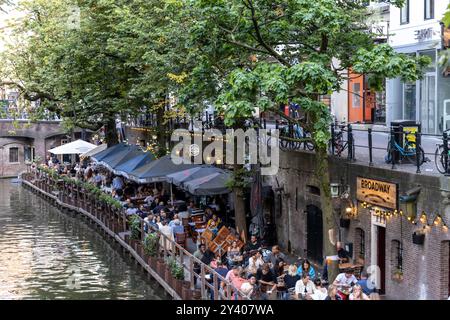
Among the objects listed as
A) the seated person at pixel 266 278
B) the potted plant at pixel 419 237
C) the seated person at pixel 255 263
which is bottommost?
the seated person at pixel 266 278

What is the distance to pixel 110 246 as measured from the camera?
2991 cm

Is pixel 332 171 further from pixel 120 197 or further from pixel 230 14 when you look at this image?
pixel 120 197

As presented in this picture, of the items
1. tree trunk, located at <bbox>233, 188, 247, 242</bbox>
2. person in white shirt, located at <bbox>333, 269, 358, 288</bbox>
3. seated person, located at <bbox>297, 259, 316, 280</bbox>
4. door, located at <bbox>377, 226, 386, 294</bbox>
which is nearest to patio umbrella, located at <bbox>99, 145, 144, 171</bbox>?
tree trunk, located at <bbox>233, 188, 247, 242</bbox>

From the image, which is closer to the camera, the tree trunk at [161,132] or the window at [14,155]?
the tree trunk at [161,132]

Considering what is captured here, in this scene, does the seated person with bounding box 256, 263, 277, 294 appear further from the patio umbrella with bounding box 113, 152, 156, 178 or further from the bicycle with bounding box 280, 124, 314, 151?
the patio umbrella with bounding box 113, 152, 156, 178

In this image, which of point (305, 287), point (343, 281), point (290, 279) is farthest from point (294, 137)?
point (305, 287)

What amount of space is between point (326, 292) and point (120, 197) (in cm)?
1901

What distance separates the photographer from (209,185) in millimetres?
25359

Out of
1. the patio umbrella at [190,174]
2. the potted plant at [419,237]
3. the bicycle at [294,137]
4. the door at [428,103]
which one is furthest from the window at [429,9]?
the potted plant at [419,237]

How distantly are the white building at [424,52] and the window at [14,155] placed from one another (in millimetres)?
39928

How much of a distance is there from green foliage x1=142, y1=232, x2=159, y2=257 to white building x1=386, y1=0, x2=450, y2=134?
10312 mm

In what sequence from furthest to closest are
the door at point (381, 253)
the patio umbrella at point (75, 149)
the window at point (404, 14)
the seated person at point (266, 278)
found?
the patio umbrella at point (75, 149) < the window at point (404, 14) < the door at point (381, 253) < the seated person at point (266, 278)

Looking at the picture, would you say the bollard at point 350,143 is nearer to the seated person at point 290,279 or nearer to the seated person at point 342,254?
the seated person at point 342,254

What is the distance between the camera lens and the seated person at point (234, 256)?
19969 mm
